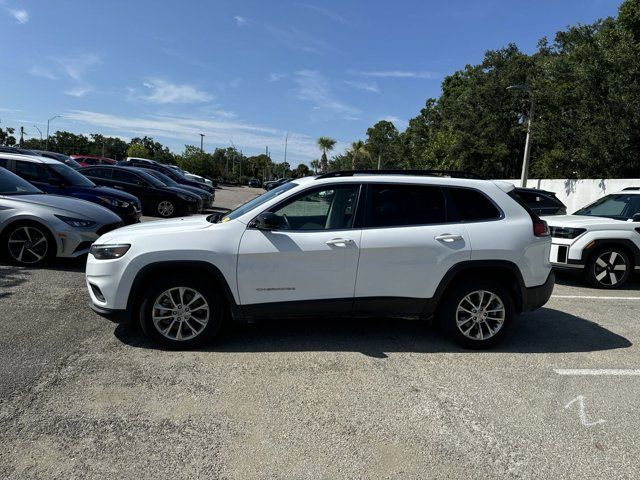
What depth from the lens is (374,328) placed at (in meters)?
5.30

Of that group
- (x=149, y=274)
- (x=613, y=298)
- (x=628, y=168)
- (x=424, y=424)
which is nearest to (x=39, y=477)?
(x=149, y=274)

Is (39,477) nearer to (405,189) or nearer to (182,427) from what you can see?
(182,427)

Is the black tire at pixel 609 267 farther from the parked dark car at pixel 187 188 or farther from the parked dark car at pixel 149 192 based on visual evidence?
the parked dark car at pixel 187 188

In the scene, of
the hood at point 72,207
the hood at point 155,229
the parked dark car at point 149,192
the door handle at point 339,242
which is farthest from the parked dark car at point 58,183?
the door handle at point 339,242

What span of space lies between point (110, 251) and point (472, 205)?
3.48 metres

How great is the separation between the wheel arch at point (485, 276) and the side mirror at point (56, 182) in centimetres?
843

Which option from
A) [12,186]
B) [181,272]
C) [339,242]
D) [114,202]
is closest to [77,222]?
[12,186]

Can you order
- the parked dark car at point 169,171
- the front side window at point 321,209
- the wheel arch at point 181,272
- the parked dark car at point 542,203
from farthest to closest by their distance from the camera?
the parked dark car at point 169,171 < the parked dark car at point 542,203 < the front side window at point 321,209 < the wheel arch at point 181,272

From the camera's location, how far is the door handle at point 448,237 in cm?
459

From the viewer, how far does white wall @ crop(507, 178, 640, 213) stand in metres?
18.5

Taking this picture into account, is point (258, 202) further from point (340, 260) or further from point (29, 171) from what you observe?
point (29, 171)

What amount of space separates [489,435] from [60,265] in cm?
686

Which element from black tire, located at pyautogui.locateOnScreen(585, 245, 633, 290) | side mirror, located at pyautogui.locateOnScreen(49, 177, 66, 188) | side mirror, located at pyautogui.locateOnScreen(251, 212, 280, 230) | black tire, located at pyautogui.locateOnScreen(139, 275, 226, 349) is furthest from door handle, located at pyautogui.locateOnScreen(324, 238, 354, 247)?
side mirror, located at pyautogui.locateOnScreen(49, 177, 66, 188)

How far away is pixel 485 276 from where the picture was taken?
477cm
